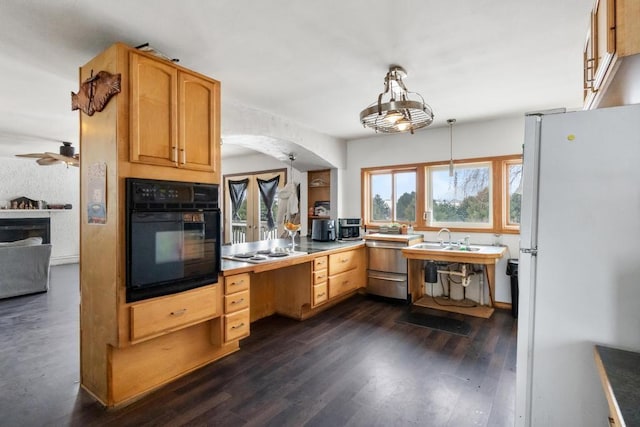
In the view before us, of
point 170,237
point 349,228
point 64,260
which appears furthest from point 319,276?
point 64,260

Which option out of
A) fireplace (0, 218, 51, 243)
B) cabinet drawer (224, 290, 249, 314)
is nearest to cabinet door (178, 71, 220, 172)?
cabinet drawer (224, 290, 249, 314)

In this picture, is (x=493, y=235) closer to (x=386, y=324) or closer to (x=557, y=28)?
(x=386, y=324)

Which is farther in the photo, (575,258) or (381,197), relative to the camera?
(381,197)

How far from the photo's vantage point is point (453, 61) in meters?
2.57

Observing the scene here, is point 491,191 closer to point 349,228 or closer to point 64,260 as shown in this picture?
point 349,228

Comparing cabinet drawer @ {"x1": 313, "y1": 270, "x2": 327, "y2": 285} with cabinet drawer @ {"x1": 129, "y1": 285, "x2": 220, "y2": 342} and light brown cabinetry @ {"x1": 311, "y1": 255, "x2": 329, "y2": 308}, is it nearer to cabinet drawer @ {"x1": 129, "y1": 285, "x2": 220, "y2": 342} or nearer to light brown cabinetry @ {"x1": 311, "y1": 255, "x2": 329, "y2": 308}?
light brown cabinetry @ {"x1": 311, "y1": 255, "x2": 329, "y2": 308}

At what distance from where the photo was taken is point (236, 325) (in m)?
2.68

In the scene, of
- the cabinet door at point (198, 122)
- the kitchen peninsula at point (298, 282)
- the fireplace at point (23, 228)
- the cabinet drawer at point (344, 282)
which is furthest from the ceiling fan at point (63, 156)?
the cabinet drawer at point (344, 282)

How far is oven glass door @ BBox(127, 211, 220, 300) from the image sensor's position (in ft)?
6.67

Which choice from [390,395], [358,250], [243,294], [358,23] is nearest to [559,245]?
[390,395]

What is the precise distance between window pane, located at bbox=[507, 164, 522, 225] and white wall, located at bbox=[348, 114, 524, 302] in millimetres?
214

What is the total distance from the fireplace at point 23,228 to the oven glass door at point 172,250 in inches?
280

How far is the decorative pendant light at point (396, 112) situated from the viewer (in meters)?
2.25

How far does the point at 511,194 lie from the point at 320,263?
272 centimetres
